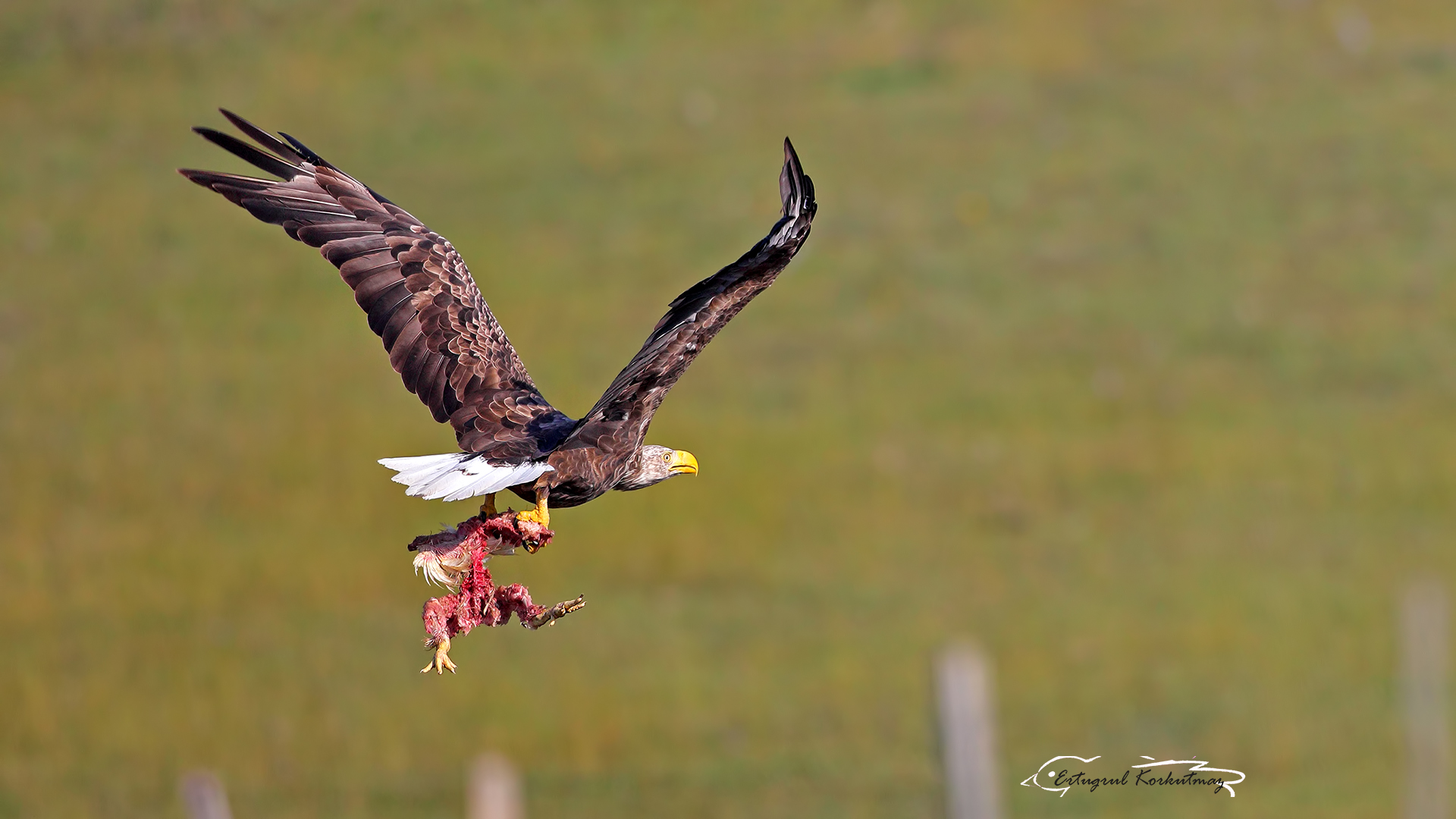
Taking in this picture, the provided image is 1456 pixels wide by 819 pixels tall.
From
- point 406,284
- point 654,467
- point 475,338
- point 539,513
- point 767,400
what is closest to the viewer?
point 539,513

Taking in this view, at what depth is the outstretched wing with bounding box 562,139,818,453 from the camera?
18.9 ft

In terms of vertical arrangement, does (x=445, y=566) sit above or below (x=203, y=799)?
below

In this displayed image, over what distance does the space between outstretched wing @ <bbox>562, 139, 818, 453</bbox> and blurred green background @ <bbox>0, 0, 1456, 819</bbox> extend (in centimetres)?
1093

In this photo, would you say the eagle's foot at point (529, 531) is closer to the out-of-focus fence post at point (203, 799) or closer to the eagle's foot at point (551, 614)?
the eagle's foot at point (551, 614)

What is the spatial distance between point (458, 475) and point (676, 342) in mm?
753

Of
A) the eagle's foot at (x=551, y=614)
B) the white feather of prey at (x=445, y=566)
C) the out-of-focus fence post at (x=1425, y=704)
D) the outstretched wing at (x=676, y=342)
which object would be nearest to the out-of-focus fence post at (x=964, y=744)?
the out-of-focus fence post at (x=1425, y=704)

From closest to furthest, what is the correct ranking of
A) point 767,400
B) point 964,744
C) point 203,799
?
point 203,799 → point 964,744 → point 767,400

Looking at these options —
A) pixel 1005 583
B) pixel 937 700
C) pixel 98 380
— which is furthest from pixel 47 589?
pixel 937 700

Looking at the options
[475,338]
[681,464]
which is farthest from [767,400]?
[681,464]

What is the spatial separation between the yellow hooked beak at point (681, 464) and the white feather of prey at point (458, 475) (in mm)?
579

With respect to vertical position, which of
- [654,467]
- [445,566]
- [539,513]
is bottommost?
[445,566]

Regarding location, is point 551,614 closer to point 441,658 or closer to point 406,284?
point 441,658

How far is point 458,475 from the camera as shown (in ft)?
18.7

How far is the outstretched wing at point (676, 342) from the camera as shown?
5.75 metres
